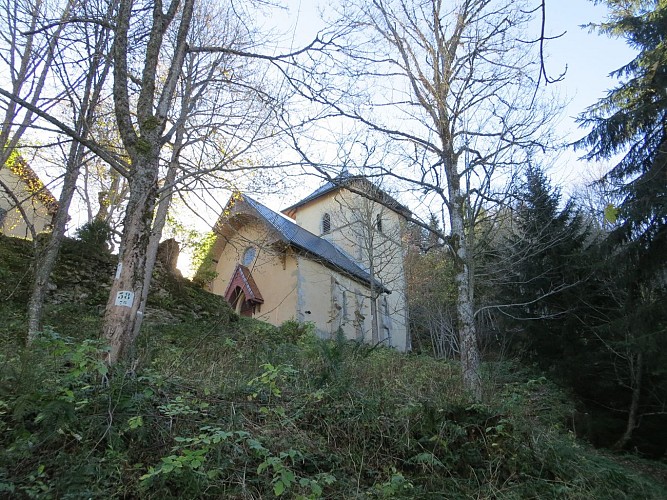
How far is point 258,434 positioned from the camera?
357cm

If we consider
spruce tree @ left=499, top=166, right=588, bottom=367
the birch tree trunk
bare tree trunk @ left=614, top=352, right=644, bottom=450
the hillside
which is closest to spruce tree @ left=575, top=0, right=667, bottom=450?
bare tree trunk @ left=614, top=352, right=644, bottom=450

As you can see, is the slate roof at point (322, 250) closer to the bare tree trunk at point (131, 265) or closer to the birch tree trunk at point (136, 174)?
the birch tree trunk at point (136, 174)

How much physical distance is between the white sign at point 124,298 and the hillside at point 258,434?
0.52 metres

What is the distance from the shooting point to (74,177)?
7.36 meters

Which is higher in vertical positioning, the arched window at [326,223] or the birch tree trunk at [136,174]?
the arched window at [326,223]

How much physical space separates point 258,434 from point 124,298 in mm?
1855

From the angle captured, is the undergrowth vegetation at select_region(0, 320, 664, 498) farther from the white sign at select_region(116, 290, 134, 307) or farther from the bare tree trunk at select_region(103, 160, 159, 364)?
the white sign at select_region(116, 290, 134, 307)

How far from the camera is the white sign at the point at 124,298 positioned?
166 inches

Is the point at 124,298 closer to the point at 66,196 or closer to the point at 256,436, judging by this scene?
the point at 256,436

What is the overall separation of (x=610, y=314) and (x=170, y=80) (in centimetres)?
1291

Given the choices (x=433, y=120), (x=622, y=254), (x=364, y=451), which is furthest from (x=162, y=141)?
(x=622, y=254)

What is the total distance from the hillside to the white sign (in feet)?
1.71

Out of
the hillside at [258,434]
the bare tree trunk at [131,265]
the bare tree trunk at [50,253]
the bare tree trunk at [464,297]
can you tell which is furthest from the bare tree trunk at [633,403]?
the bare tree trunk at [50,253]

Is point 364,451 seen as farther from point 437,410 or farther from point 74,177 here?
point 74,177
